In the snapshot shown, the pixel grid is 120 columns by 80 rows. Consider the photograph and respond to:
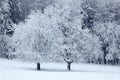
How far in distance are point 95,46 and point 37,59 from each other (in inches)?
285

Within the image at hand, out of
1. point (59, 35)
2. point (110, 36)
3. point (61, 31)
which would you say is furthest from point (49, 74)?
point (110, 36)

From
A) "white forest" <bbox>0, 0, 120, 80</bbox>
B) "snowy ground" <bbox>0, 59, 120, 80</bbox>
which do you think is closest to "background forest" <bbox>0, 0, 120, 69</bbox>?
"white forest" <bbox>0, 0, 120, 80</bbox>

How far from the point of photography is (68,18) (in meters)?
18.2

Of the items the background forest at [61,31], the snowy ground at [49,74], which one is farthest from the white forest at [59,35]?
the snowy ground at [49,74]

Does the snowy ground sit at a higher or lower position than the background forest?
lower

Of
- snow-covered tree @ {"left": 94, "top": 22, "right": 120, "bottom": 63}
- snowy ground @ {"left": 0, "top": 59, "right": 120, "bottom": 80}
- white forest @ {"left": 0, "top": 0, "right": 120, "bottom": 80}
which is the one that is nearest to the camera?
snowy ground @ {"left": 0, "top": 59, "right": 120, "bottom": 80}

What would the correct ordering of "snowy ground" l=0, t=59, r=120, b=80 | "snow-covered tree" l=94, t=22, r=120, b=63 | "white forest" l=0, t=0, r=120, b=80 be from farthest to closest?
"snow-covered tree" l=94, t=22, r=120, b=63
"white forest" l=0, t=0, r=120, b=80
"snowy ground" l=0, t=59, r=120, b=80

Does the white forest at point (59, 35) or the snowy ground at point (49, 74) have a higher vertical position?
the white forest at point (59, 35)

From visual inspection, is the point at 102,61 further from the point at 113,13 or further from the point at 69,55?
the point at 69,55

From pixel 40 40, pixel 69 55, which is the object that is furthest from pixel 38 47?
pixel 69 55

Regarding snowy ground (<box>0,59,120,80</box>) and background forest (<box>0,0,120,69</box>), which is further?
background forest (<box>0,0,120,69</box>)

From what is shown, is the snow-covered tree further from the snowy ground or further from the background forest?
the snowy ground

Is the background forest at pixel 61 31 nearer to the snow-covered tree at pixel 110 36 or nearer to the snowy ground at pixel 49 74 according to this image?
the snow-covered tree at pixel 110 36

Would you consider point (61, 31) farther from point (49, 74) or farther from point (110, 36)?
point (110, 36)
